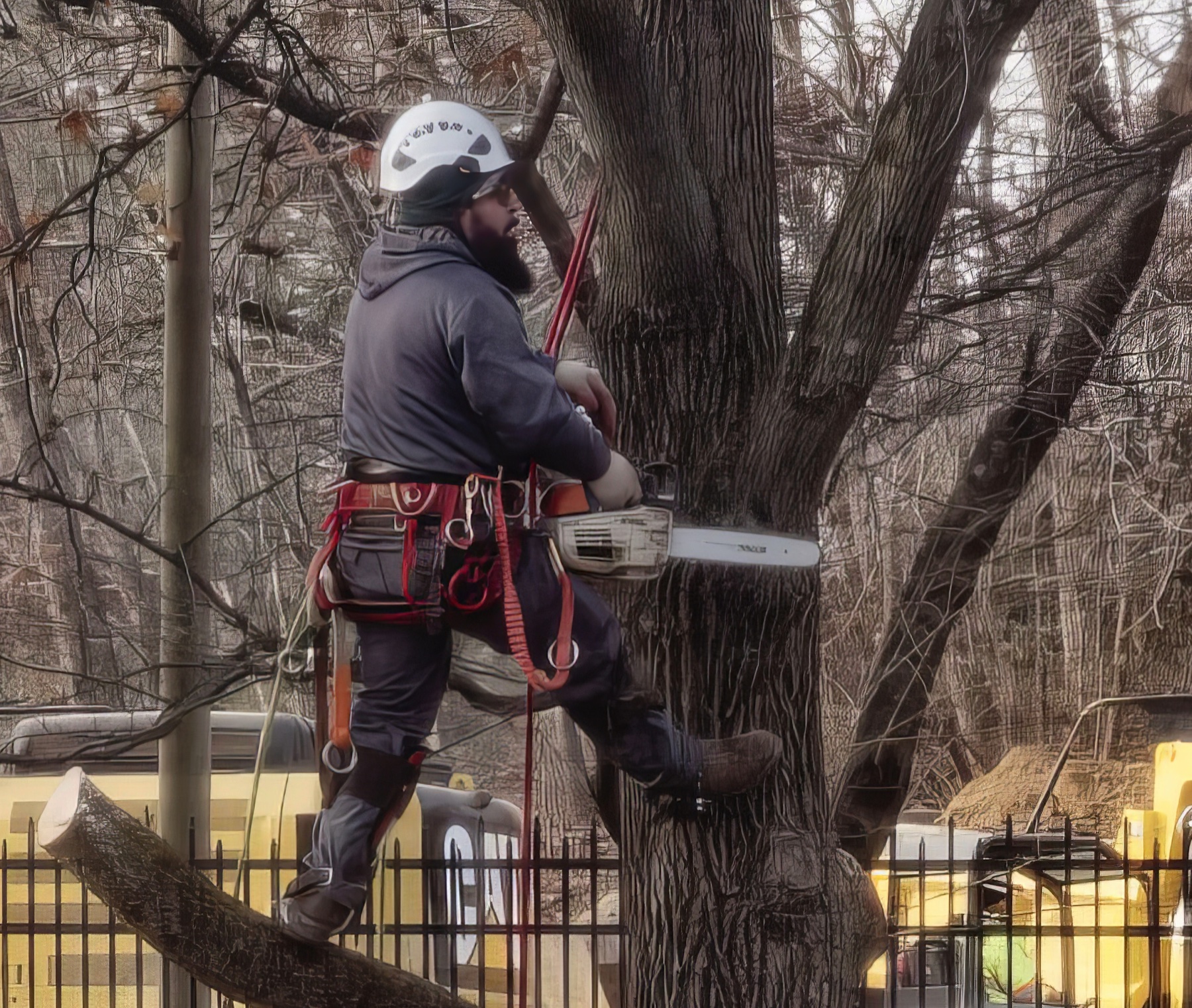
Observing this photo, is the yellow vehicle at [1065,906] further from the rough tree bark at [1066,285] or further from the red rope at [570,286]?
the red rope at [570,286]

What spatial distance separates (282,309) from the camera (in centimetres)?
375

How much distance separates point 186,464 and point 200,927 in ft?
4.10

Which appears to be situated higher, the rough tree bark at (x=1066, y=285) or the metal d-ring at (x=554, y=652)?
the rough tree bark at (x=1066, y=285)

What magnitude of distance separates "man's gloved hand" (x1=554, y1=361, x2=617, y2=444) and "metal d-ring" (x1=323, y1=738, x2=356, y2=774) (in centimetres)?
92

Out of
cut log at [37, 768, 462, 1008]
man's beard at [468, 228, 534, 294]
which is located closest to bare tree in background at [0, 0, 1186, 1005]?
man's beard at [468, 228, 534, 294]

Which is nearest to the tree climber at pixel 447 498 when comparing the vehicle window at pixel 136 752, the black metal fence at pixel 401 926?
the black metal fence at pixel 401 926

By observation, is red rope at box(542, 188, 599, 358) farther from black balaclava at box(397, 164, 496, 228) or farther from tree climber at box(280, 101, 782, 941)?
black balaclava at box(397, 164, 496, 228)

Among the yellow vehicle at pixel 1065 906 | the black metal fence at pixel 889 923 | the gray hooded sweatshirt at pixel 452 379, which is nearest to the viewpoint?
the gray hooded sweatshirt at pixel 452 379

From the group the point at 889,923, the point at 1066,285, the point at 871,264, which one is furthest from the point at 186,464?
the point at 1066,285

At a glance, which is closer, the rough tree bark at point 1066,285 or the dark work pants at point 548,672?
the dark work pants at point 548,672

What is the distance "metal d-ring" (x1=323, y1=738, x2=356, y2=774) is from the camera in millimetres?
3070

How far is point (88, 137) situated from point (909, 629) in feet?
8.88

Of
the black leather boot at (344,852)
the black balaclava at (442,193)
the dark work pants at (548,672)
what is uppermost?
the black balaclava at (442,193)

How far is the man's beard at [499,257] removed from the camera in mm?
3031
